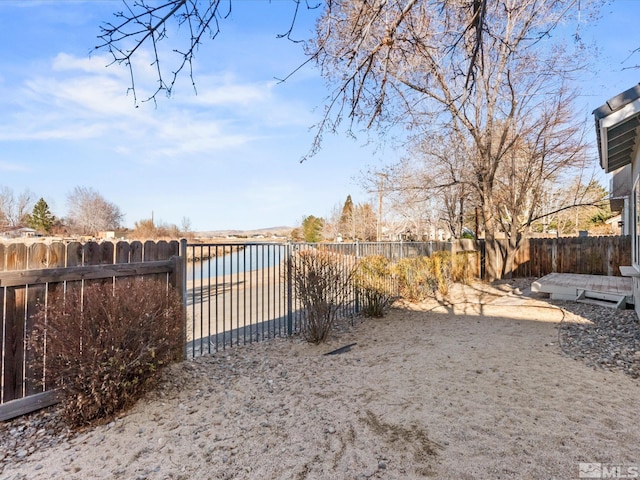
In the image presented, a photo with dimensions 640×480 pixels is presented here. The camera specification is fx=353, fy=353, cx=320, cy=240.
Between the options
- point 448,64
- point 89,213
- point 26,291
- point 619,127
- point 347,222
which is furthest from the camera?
point 89,213

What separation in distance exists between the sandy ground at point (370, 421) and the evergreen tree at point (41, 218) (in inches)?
2012

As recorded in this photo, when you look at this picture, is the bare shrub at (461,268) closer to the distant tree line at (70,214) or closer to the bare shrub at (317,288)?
the bare shrub at (317,288)

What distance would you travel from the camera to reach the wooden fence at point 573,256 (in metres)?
12.1

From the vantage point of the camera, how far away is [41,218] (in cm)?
4559

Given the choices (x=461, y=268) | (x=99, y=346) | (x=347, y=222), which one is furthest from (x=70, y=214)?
(x=99, y=346)

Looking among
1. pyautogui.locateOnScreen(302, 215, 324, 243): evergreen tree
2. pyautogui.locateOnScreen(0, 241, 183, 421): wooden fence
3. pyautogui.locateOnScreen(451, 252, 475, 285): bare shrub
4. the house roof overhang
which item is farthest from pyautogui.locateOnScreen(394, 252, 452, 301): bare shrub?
pyautogui.locateOnScreen(302, 215, 324, 243): evergreen tree

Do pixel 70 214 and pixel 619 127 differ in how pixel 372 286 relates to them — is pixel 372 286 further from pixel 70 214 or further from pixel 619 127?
pixel 70 214

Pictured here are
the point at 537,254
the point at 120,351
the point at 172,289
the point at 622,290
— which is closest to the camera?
the point at 120,351

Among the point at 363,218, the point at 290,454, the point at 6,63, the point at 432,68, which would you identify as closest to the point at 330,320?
the point at 290,454

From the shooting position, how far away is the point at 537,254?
13555 mm

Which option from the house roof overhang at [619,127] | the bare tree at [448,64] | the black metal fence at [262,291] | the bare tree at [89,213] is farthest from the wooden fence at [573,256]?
the bare tree at [89,213]

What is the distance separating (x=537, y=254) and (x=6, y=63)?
15.5 metres

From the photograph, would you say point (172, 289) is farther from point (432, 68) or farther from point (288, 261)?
point (432, 68)

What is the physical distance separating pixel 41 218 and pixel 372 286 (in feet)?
176
